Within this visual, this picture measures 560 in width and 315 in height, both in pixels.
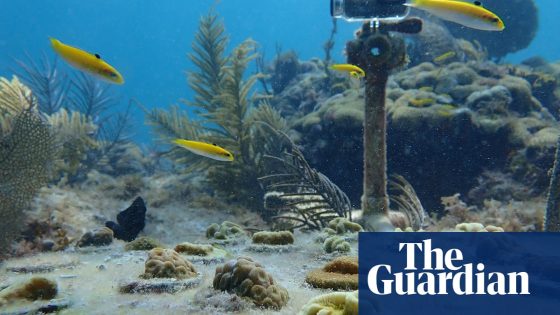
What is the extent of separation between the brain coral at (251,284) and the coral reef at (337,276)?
0.32 m

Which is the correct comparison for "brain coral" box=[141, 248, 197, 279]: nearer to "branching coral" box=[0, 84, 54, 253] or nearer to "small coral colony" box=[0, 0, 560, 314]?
"small coral colony" box=[0, 0, 560, 314]

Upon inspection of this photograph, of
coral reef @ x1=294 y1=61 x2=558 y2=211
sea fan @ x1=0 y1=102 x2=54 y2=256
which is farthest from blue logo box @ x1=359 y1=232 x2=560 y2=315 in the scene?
coral reef @ x1=294 y1=61 x2=558 y2=211

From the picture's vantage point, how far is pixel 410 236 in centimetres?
374

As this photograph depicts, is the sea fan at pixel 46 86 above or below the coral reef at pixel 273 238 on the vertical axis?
above

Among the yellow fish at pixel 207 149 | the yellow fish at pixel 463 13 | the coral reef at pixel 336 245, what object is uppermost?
the yellow fish at pixel 463 13

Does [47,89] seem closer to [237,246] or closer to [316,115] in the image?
[316,115]

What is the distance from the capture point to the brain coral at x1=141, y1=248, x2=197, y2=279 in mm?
2977

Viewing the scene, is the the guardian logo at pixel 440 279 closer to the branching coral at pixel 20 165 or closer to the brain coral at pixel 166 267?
the brain coral at pixel 166 267

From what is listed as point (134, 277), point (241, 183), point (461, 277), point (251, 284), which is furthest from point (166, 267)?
point (241, 183)

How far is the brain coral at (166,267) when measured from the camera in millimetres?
2977

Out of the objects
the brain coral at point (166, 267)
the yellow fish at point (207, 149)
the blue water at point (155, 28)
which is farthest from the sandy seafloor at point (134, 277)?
the blue water at point (155, 28)

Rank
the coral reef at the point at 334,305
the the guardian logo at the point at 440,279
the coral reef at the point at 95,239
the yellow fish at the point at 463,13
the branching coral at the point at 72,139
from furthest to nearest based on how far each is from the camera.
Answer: the branching coral at the point at 72,139 < the coral reef at the point at 95,239 < the yellow fish at the point at 463,13 < the the guardian logo at the point at 440,279 < the coral reef at the point at 334,305

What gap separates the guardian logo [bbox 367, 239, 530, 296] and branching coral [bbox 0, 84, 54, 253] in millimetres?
4073

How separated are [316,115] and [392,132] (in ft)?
6.05
